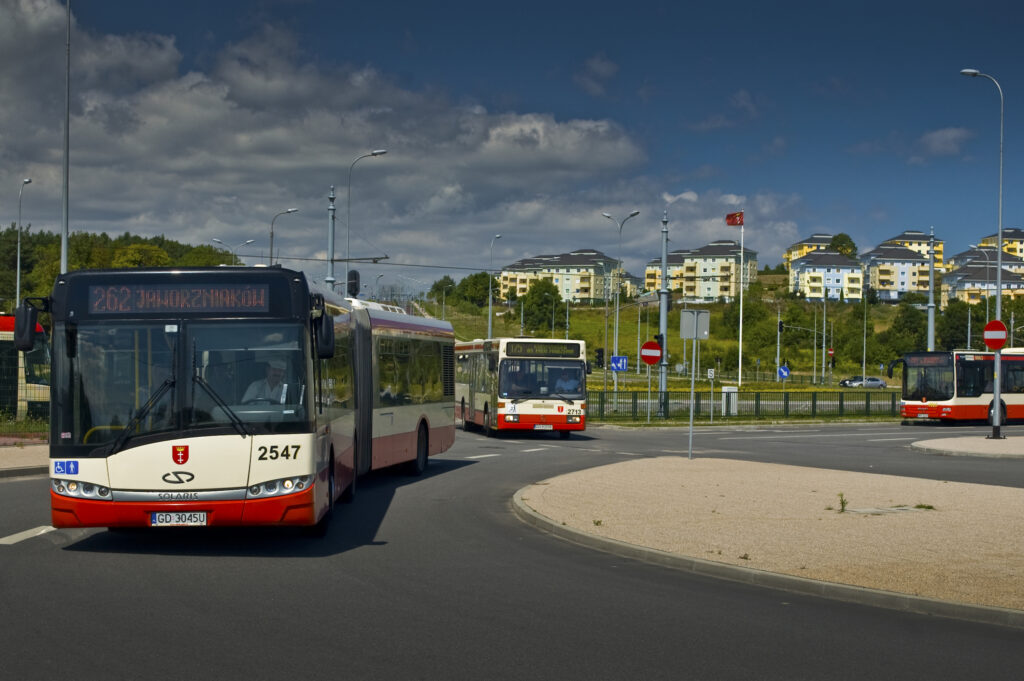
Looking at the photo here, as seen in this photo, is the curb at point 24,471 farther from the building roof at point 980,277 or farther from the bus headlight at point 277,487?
the building roof at point 980,277

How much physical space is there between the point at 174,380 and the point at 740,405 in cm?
4285

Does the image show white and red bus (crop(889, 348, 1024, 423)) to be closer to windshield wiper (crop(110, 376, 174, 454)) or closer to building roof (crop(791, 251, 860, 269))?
windshield wiper (crop(110, 376, 174, 454))

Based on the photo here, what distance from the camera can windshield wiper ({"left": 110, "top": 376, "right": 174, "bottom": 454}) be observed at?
10.4 meters

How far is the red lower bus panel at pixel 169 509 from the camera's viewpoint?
1035 centimetres

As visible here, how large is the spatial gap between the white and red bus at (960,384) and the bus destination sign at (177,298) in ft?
129

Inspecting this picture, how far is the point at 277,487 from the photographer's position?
1053 centimetres

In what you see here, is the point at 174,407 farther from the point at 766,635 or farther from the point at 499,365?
the point at 499,365

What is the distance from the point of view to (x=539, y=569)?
34.2 feet

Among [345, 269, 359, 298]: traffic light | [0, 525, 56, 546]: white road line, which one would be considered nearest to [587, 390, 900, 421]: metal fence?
[345, 269, 359, 298]: traffic light

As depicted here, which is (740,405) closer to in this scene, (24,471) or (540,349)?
(540,349)

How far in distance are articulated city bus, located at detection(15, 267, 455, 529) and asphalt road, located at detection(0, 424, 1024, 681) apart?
0.62 m

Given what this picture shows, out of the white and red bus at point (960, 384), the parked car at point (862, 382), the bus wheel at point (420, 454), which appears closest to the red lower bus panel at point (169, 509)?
the bus wheel at point (420, 454)

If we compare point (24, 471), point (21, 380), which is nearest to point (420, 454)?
point (24, 471)

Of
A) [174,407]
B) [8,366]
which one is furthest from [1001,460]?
[8,366]
